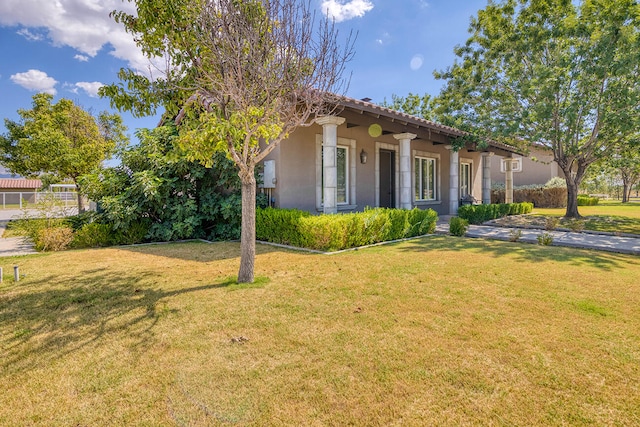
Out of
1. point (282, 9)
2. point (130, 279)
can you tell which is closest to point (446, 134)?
point (282, 9)

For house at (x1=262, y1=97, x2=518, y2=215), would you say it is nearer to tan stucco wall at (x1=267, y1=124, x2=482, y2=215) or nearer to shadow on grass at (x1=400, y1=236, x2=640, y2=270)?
tan stucco wall at (x1=267, y1=124, x2=482, y2=215)

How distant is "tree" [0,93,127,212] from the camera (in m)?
14.2

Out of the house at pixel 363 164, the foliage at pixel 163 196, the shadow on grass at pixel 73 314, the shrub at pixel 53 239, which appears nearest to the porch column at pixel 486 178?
the house at pixel 363 164

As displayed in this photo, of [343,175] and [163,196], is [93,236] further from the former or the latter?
[343,175]

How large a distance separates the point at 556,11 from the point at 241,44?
13592 mm

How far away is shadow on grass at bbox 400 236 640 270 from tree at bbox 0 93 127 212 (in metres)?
12.2

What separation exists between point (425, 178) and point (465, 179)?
4.16 meters

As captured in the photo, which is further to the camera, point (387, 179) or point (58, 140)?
point (58, 140)

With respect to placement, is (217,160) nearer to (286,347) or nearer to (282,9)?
(282,9)

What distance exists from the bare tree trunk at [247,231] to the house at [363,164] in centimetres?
343

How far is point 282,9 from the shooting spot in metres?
4.77

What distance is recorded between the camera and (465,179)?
1777cm

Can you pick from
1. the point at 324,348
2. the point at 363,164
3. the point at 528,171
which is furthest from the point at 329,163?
the point at 528,171

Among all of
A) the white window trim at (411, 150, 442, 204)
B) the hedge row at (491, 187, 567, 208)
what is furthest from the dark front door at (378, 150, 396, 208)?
the hedge row at (491, 187, 567, 208)
